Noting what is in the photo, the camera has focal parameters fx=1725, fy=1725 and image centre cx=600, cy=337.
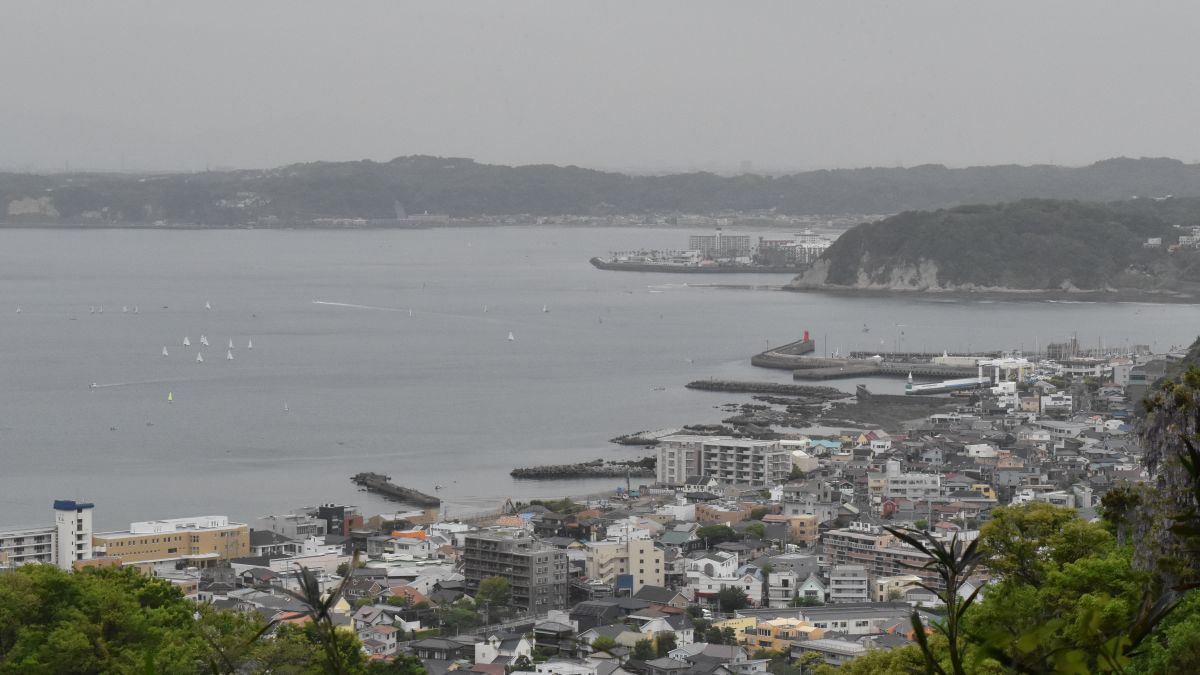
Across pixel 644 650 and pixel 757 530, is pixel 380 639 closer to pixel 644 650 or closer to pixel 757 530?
pixel 644 650

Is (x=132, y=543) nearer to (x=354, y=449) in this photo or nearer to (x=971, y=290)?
(x=354, y=449)

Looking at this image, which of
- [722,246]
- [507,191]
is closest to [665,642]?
[722,246]

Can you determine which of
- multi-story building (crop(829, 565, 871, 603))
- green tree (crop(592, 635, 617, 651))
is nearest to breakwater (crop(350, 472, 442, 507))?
multi-story building (crop(829, 565, 871, 603))

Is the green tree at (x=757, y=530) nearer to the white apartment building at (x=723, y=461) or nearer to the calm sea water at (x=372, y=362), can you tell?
the calm sea water at (x=372, y=362)

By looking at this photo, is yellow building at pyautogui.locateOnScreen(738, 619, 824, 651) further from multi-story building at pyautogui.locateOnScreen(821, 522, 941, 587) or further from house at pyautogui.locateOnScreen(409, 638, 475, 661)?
multi-story building at pyautogui.locateOnScreen(821, 522, 941, 587)

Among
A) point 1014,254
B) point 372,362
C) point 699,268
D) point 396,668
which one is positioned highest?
point 1014,254

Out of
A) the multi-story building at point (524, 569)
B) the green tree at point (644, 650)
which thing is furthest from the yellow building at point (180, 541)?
the green tree at point (644, 650)
